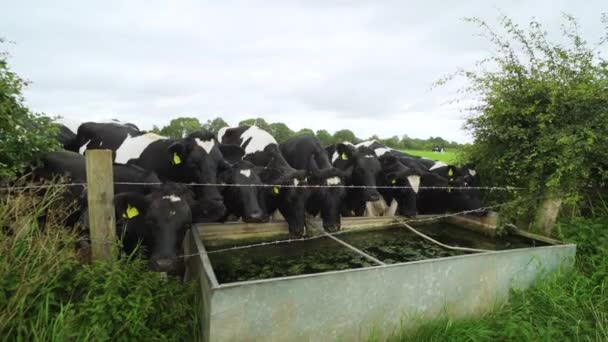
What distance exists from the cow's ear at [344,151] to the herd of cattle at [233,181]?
2 cm

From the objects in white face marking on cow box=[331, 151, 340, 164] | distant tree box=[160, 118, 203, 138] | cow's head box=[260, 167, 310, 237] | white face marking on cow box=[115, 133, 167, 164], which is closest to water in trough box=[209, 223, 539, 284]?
cow's head box=[260, 167, 310, 237]

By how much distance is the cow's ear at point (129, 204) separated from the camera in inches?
138

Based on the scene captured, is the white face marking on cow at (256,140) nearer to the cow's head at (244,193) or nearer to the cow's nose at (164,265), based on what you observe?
the cow's head at (244,193)

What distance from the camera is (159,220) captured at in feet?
11.4

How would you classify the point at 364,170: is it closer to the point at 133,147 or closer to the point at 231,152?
the point at 231,152

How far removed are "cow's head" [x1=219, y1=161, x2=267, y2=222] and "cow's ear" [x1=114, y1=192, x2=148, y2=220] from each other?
53.6 inches

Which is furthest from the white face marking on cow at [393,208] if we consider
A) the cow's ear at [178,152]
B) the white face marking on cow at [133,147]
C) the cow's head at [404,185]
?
the white face marking on cow at [133,147]

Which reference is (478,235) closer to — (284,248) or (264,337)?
(284,248)

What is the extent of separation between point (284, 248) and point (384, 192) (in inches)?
125

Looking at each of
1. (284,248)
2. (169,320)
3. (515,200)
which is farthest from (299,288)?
(515,200)

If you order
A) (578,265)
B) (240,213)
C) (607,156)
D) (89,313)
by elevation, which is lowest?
(578,265)

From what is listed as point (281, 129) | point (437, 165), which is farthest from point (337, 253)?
point (281, 129)

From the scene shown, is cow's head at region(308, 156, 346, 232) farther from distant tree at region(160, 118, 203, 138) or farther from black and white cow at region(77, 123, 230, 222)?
distant tree at region(160, 118, 203, 138)

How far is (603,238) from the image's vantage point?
4.97 metres
